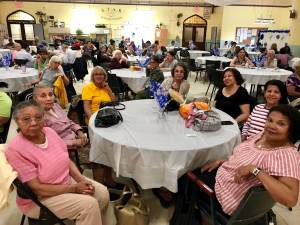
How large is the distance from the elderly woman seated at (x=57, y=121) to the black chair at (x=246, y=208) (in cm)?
114

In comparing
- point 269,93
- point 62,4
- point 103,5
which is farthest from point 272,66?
point 62,4

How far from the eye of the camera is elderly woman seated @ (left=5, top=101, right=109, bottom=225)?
1.63 metres

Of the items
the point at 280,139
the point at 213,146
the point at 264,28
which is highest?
the point at 264,28

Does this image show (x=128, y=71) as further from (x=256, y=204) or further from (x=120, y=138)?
(x=256, y=204)

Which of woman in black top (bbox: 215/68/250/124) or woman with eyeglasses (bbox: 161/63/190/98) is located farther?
woman with eyeglasses (bbox: 161/63/190/98)

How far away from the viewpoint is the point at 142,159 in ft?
6.41

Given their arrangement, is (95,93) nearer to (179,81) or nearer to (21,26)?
(179,81)

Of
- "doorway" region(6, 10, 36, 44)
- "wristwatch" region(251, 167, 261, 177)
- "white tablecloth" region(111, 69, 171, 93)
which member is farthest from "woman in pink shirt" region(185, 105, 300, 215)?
"doorway" region(6, 10, 36, 44)

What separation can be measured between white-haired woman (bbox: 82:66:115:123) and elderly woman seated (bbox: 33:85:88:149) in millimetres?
510

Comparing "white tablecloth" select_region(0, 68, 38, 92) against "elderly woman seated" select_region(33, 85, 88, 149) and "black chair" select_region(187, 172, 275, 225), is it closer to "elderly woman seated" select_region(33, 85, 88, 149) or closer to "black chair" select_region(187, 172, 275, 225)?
"elderly woman seated" select_region(33, 85, 88, 149)

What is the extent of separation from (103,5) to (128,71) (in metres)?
10.3

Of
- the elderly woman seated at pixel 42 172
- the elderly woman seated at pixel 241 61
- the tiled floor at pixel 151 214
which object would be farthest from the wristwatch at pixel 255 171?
the elderly woman seated at pixel 241 61

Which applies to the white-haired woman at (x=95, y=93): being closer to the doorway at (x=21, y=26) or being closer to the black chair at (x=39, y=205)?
the black chair at (x=39, y=205)

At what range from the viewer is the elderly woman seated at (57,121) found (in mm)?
2375
